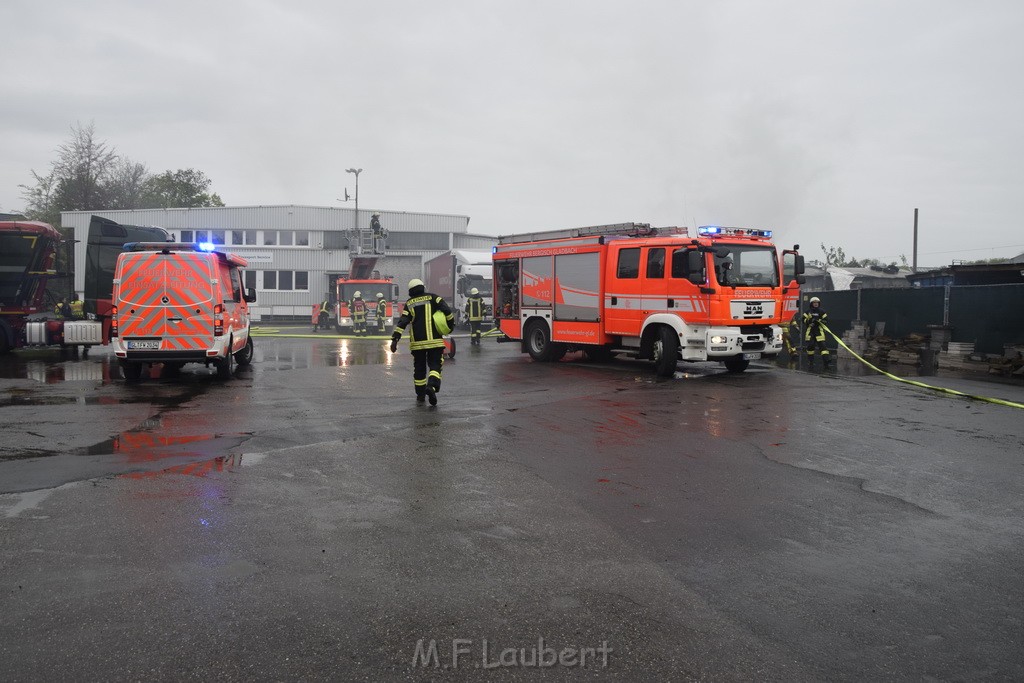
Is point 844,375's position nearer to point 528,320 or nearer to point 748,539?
point 528,320

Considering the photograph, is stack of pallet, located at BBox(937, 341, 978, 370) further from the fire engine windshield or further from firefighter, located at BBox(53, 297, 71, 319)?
firefighter, located at BBox(53, 297, 71, 319)

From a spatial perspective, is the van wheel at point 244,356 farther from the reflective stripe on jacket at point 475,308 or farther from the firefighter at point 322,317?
the firefighter at point 322,317

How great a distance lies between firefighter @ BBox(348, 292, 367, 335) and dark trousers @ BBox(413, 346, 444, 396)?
66.2ft

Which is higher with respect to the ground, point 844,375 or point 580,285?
point 580,285

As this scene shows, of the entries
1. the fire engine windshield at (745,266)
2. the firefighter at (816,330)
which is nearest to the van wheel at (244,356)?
the fire engine windshield at (745,266)

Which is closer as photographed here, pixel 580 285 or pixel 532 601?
pixel 532 601

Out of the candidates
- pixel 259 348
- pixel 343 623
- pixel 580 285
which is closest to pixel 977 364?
pixel 580 285

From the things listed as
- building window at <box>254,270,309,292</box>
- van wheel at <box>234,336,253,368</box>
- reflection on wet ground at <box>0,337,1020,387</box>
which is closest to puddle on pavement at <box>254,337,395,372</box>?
reflection on wet ground at <box>0,337,1020,387</box>

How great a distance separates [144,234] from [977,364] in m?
20.8

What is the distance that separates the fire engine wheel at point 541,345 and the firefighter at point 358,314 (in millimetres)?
13731

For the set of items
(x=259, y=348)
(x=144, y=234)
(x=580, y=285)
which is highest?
(x=144, y=234)

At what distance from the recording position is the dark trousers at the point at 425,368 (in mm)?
10727

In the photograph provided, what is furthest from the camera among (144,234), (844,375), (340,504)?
(144,234)

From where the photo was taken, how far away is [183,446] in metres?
7.66
